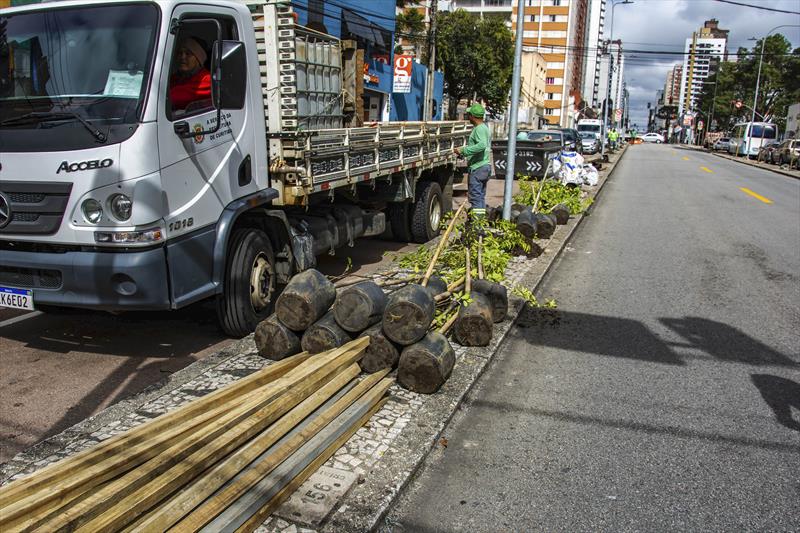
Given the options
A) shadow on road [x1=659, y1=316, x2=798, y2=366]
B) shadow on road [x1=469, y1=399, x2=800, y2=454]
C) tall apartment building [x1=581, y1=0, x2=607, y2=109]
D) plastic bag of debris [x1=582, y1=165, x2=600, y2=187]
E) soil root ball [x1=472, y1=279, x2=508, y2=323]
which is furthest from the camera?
tall apartment building [x1=581, y1=0, x2=607, y2=109]

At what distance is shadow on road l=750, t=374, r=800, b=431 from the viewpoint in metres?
4.34

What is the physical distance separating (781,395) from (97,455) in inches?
181

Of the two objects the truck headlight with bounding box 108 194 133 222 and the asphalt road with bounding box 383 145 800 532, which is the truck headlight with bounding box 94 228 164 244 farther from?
the asphalt road with bounding box 383 145 800 532

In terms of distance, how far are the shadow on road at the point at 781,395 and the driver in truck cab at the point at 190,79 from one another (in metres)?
4.77

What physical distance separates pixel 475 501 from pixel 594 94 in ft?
519

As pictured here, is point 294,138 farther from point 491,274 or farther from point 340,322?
point 491,274

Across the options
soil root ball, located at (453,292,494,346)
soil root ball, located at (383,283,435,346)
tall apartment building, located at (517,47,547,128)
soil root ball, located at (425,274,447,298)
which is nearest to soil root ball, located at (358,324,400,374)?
soil root ball, located at (383,283,435,346)

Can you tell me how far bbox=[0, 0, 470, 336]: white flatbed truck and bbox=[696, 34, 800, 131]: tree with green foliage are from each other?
5799cm

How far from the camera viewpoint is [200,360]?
4977mm

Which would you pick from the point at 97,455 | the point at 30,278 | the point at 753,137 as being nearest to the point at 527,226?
the point at 30,278

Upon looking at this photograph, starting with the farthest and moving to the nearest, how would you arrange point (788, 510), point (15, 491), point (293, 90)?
1. point (293, 90)
2. point (788, 510)
3. point (15, 491)

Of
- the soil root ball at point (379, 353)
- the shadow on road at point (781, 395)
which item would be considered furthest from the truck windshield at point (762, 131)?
the soil root ball at point (379, 353)

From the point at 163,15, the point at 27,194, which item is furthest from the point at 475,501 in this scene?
the point at 163,15

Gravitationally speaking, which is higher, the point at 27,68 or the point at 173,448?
the point at 27,68
